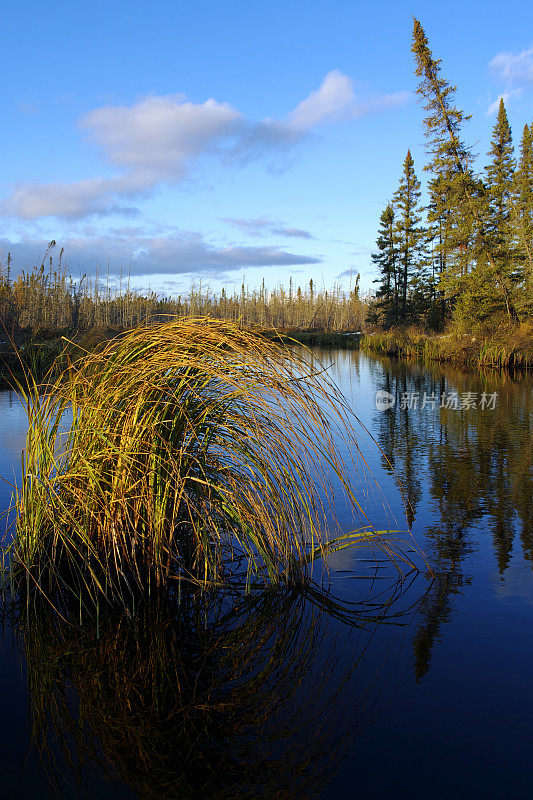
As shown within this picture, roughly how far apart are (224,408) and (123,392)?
617mm

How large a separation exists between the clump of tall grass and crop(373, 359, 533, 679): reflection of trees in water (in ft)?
3.29

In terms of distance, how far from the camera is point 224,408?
3.60m

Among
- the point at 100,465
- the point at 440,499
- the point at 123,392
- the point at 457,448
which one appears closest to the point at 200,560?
the point at 100,465

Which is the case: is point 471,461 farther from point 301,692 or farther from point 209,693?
point 209,693

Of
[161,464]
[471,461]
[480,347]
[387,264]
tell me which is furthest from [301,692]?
[387,264]

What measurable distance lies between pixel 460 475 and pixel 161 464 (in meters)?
3.98

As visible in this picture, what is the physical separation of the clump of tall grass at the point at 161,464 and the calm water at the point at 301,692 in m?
0.32

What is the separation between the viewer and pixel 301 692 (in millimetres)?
2594

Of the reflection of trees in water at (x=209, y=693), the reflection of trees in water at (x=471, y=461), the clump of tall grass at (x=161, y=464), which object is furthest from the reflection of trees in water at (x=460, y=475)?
the clump of tall grass at (x=161, y=464)

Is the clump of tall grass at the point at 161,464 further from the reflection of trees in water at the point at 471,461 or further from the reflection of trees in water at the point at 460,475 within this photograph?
the reflection of trees in water at the point at 471,461

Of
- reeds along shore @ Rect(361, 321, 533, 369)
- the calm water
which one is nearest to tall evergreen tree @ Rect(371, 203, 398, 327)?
reeds along shore @ Rect(361, 321, 533, 369)

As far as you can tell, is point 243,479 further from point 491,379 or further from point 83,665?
point 491,379

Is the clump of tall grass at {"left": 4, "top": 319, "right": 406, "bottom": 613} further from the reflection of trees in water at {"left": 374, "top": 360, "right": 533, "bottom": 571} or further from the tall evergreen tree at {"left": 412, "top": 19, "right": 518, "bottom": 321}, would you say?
the tall evergreen tree at {"left": 412, "top": 19, "right": 518, "bottom": 321}

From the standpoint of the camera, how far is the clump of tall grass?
10.8ft
